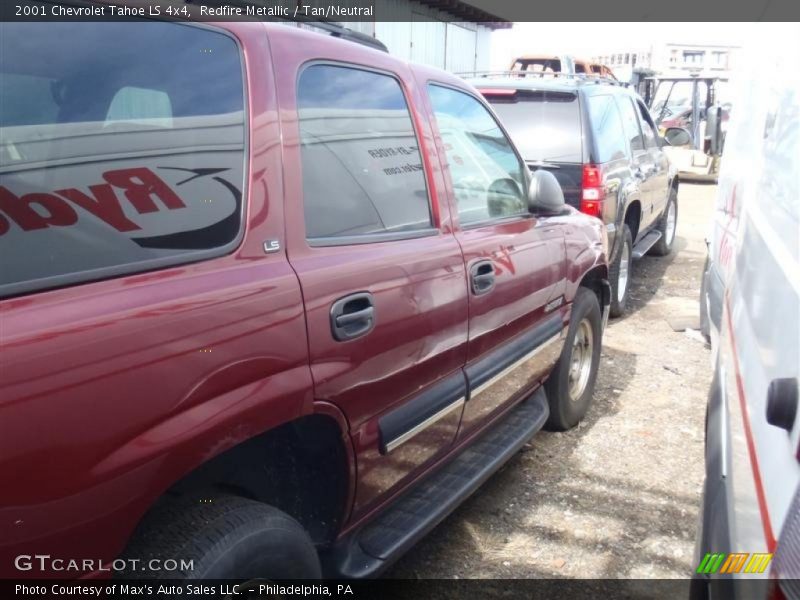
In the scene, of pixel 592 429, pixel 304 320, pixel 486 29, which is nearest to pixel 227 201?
pixel 304 320

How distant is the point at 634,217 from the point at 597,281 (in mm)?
2687

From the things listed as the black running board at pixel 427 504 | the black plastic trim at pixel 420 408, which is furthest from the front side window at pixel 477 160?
the black running board at pixel 427 504

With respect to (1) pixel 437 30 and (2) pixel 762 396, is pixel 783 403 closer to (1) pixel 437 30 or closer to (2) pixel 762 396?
(2) pixel 762 396

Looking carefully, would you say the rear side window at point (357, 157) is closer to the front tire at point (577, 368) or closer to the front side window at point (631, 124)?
the front tire at point (577, 368)

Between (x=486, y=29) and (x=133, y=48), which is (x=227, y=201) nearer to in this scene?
(x=133, y=48)

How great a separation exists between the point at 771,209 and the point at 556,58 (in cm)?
1739

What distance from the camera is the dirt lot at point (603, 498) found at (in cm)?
291

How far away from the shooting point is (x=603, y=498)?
341cm

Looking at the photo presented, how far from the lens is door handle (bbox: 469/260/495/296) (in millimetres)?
2625

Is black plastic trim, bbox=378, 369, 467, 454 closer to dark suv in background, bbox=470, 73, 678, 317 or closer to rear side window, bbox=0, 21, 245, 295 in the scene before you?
rear side window, bbox=0, 21, 245, 295

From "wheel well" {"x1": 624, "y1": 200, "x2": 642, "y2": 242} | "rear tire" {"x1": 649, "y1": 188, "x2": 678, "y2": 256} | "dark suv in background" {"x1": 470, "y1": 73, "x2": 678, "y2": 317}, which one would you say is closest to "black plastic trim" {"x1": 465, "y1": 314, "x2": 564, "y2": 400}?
"dark suv in background" {"x1": 470, "y1": 73, "x2": 678, "y2": 317}

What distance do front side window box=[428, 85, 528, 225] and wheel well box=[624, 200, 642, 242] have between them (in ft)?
10.8

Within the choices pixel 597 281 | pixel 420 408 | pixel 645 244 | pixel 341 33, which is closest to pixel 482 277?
pixel 420 408

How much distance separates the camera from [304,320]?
184 centimetres
